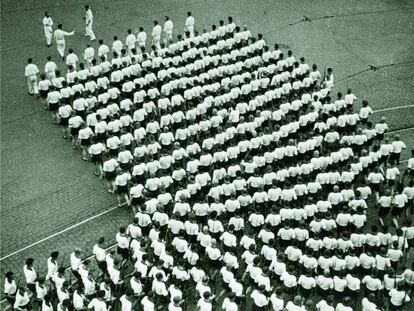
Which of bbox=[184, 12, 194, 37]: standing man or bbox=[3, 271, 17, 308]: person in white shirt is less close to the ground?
bbox=[184, 12, 194, 37]: standing man

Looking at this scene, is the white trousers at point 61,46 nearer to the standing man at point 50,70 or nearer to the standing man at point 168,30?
the standing man at point 50,70

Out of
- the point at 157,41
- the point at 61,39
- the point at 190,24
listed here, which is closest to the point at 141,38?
the point at 157,41

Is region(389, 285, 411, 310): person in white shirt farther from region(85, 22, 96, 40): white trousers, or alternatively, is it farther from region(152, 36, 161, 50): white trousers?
region(85, 22, 96, 40): white trousers

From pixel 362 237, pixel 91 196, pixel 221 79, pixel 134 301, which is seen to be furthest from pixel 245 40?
pixel 134 301

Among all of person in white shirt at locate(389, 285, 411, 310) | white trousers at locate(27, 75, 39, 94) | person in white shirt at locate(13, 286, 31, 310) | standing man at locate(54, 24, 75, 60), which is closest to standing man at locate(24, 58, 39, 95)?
white trousers at locate(27, 75, 39, 94)

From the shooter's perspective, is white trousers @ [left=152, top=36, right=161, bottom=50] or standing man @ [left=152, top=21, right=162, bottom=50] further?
white trousers @ [left=152, top=36, right=161, bottom=50]

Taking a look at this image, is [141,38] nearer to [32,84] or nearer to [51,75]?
[51,75]

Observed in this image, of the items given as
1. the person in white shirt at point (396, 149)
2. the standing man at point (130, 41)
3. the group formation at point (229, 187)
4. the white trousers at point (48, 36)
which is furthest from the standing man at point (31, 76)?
the person in white shirt at point (396, 149)
